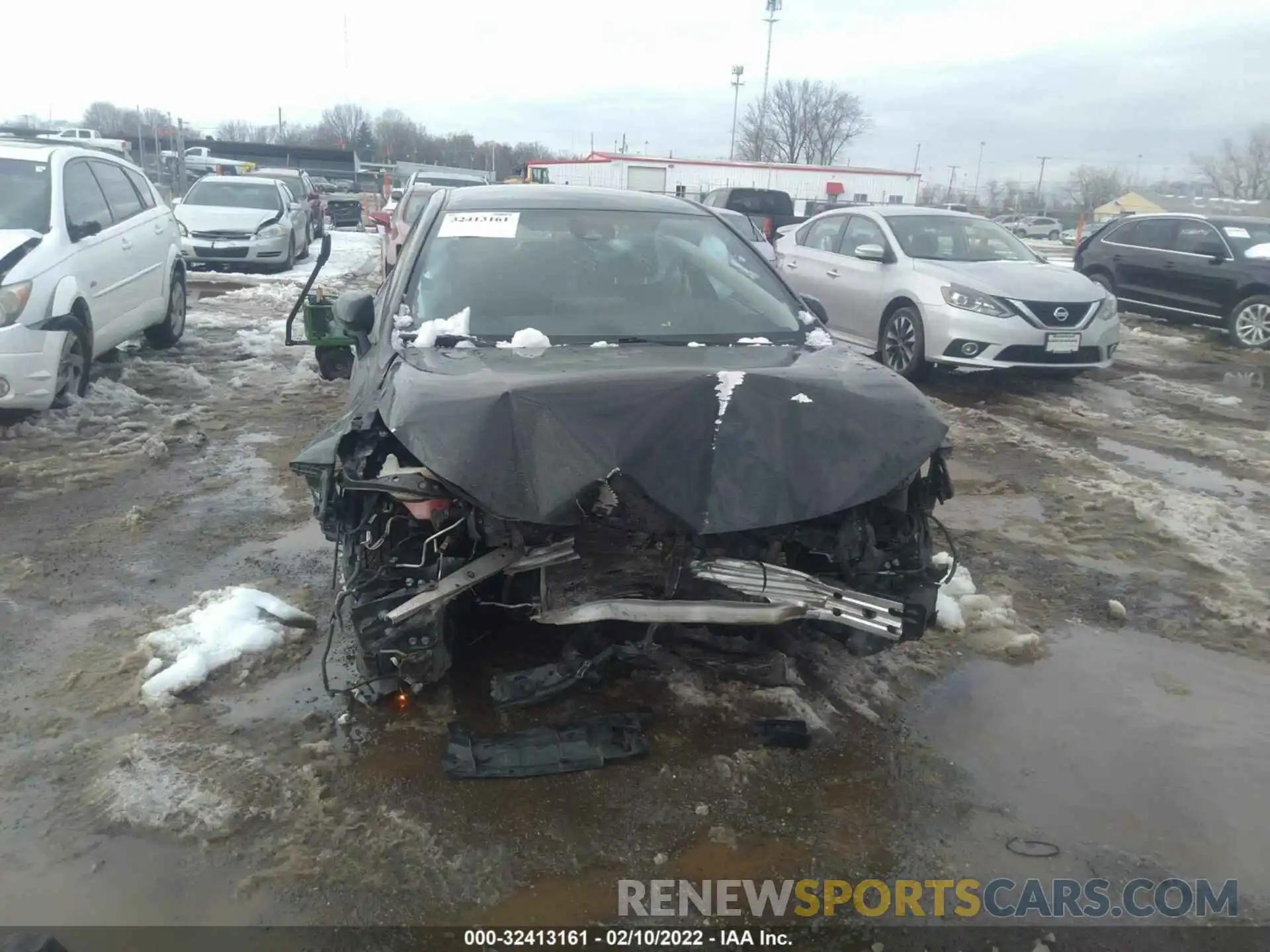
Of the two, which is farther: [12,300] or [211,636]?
[12,300]

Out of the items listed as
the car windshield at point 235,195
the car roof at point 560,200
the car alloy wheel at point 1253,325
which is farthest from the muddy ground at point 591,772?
the car windshield at point 235,195

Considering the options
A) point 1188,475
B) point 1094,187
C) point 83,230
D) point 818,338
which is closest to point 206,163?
point 83,230

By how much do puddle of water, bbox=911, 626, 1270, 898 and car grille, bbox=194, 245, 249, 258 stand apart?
13.9m

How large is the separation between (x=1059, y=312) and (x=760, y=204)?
1227cm

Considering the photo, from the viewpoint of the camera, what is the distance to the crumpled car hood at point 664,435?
2.60 meters

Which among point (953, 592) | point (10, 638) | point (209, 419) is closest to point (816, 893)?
point (953, 592)

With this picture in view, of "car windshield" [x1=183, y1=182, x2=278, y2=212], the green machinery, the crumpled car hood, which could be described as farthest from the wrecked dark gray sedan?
"car windshield" [x1=183, y1=182, x2=278, y2=212]

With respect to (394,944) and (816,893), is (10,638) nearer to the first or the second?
(394,944)

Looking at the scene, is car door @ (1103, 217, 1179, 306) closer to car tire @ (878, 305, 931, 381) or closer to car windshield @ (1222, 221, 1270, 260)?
car windshield @ (1222, 221, 1270, 260)

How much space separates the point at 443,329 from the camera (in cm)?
353

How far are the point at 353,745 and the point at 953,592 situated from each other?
2810mm

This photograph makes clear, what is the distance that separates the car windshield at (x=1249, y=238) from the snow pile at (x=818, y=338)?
10306 mm

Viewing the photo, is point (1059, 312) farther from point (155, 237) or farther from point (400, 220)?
point (155, 237)

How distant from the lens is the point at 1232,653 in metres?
3.91
